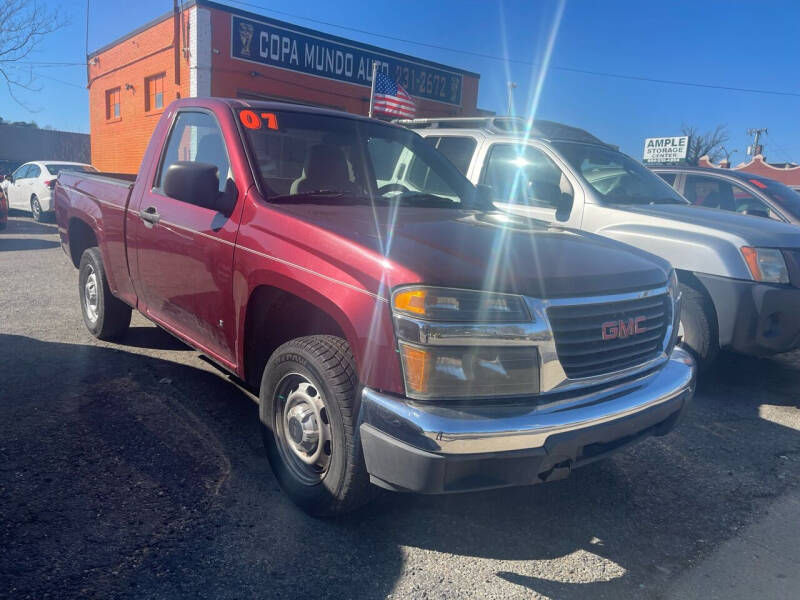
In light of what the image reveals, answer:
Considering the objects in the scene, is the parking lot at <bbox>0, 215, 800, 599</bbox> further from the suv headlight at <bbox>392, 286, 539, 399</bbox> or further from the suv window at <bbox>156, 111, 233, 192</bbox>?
the suv window at <bbox>156, 111, 233, 192</bbox>

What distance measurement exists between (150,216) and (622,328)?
282cm

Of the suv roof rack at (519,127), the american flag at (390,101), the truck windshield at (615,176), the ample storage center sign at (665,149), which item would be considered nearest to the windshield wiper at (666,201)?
the truck windshield at (615,176)

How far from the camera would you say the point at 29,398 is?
3949 millimetres

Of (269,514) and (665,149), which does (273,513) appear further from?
(665,149)

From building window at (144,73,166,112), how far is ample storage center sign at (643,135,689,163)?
61.3 feet

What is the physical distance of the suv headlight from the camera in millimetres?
2227

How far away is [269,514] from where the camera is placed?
2846 mm

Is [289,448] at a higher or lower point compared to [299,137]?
lower

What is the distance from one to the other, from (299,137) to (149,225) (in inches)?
43.4

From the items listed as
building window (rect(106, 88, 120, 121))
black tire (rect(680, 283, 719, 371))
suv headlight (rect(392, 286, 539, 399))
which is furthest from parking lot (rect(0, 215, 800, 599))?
building window (rect(106, 88, 120, 121))

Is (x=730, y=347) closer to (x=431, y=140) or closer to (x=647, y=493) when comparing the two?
(x=647, y=493)

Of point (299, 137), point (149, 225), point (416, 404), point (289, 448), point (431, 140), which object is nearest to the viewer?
point (416, 404)

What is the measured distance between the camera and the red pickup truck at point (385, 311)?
88.2 inches

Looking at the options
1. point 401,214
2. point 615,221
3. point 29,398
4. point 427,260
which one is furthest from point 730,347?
point 29,398
